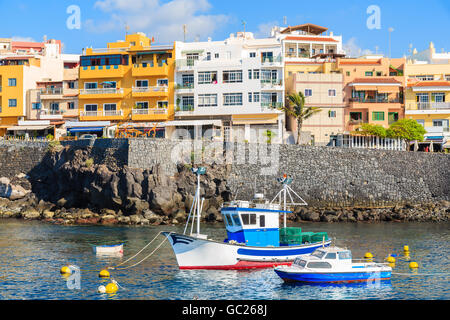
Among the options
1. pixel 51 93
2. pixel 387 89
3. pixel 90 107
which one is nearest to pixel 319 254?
pixel 387 89

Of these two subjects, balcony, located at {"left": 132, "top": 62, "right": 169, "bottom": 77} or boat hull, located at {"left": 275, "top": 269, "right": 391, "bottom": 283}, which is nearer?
boat hull, located at {"left": 275, "top": 269, "right": 391, "bottom": 283}

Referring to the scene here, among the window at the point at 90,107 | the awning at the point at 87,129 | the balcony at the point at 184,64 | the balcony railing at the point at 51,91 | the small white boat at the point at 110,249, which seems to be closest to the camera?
the small white boat at the point at 110,249

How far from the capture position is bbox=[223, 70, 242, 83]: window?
81312mm

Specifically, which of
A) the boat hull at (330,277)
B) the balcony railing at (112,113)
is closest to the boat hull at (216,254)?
the boat hull at (330,277)

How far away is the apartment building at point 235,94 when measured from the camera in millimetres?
80500

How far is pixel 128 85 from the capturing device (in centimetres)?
8475

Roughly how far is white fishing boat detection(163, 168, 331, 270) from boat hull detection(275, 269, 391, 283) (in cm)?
464

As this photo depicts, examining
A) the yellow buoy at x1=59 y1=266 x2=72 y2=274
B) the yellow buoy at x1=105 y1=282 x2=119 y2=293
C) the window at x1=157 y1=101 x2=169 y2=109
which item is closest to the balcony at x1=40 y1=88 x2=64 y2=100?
the window at x1=157 y1=101 x2=169 y2=109

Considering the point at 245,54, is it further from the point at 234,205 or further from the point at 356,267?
the point at 356,267

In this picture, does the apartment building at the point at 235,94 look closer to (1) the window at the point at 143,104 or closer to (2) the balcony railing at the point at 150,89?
(2) the balcony railing at the point at 150,89

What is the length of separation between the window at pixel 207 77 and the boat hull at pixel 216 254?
1828 inches

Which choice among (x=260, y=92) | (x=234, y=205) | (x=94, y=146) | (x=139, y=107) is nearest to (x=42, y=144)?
(x=94, y=146)

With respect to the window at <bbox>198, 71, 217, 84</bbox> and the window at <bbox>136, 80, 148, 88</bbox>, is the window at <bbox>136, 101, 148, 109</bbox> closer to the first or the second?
the window at <bbox>136, 80, 148, 88</bbox>

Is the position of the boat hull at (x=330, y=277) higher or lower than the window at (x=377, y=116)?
lower
